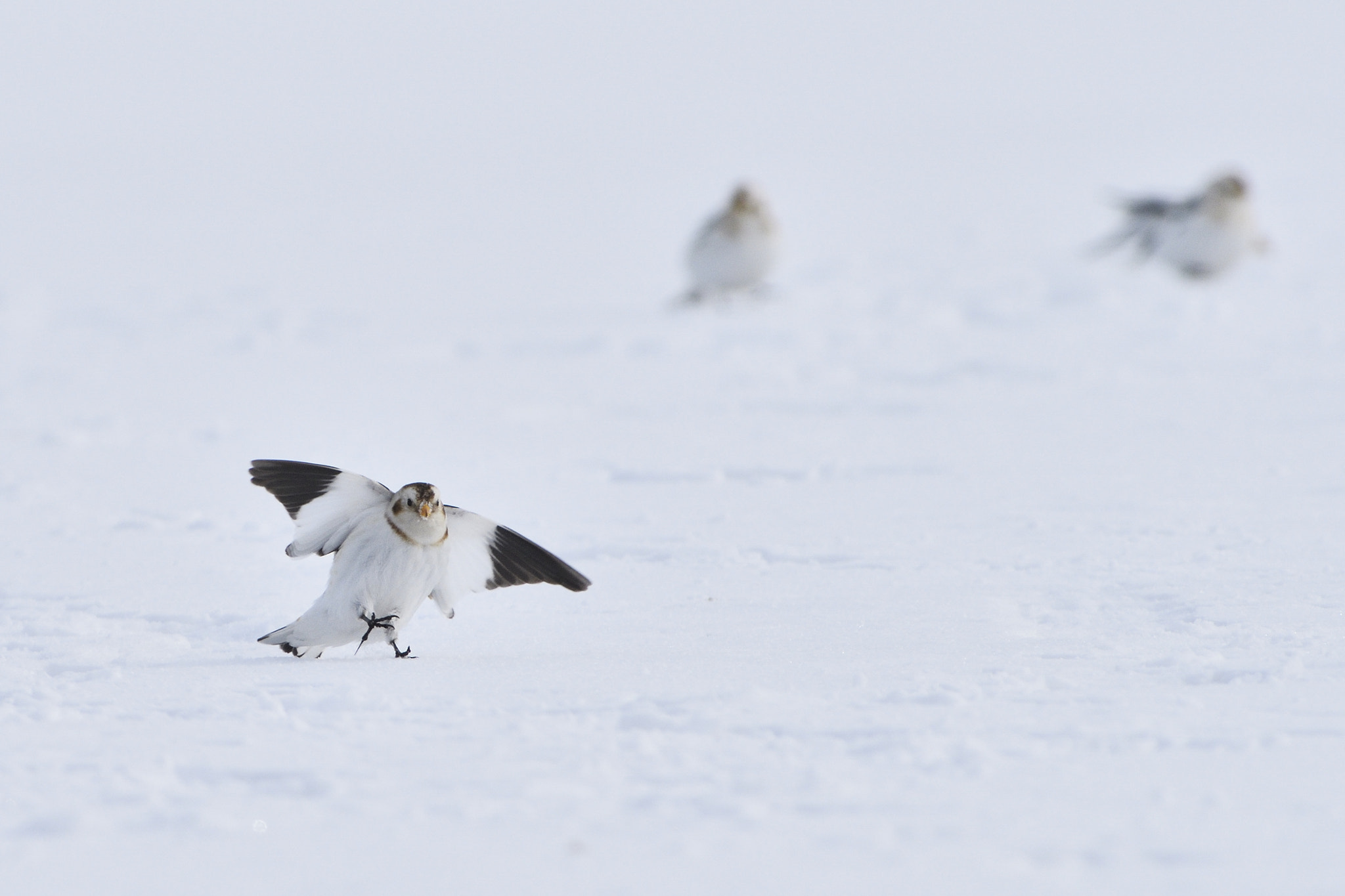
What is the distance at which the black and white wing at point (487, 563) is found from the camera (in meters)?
3.55

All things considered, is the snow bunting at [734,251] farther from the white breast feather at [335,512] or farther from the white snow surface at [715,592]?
the white breast feather at [335,512]

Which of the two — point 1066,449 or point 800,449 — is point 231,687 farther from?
point 1066,449

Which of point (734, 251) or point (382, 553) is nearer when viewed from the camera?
point (382, 553)

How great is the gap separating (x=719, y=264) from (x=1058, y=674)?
24.6 feet

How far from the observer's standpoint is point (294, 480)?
3.54 metres

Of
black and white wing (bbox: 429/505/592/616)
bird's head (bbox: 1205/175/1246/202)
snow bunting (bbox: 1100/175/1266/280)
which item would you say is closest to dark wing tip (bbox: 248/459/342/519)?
black and white wing (bbox: 429/505/592/616)

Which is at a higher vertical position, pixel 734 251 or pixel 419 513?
pixel 734 251

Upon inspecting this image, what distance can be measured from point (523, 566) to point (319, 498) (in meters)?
0.47

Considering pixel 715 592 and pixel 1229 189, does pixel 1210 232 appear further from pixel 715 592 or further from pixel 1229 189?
pixel 715 592

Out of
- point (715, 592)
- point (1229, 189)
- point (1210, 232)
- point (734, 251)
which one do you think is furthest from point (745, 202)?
point (715, 592)

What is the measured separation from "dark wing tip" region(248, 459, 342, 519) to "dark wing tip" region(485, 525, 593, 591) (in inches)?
15.4

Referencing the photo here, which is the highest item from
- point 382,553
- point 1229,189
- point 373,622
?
point 1229,189

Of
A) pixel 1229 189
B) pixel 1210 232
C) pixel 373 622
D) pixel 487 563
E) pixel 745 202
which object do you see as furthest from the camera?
pixel 745 202

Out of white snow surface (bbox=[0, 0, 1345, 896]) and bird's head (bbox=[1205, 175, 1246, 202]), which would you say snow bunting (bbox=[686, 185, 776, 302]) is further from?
bird's head (bbox=[1205, 175, 1246, 202])
